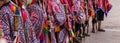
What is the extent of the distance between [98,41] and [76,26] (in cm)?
191

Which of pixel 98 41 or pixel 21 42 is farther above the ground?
pixel 21 42

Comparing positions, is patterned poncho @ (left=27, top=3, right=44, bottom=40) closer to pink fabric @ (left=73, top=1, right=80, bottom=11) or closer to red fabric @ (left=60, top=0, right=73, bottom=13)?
red fabric @ (left=60, top=0, right=73, bottom=13)

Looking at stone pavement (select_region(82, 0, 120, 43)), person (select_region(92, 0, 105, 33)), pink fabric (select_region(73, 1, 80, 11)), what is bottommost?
stone pavement (select_region(82, 0, 120, 43))

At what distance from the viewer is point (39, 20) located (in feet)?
17.5

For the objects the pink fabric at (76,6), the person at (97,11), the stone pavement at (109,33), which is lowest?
the stone pavement at (109,33)

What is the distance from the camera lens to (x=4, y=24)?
416 cm

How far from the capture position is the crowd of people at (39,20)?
13.9ft

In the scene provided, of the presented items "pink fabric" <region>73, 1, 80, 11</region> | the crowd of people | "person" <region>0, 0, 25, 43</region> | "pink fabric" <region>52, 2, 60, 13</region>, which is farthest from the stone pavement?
"person" <region>0, 0, 25, 43</region>

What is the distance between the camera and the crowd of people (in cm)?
423

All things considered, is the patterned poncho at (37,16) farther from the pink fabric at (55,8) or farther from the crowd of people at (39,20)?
the pink fabric at (55,8)

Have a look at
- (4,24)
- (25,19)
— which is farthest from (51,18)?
(4,24)

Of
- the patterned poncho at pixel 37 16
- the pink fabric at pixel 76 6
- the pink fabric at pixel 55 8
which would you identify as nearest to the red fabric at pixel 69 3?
the pink fabric at pixel 76 6

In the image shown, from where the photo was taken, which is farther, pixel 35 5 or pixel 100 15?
pixel 100 15

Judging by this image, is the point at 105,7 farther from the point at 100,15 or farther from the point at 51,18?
the point at 51,18
